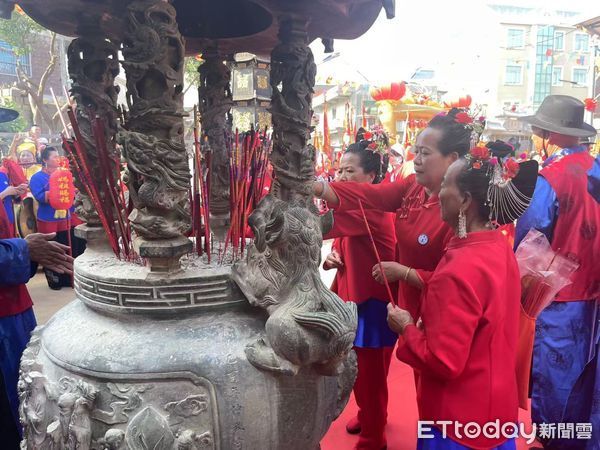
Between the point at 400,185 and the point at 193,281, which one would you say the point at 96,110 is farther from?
the point at 400,185

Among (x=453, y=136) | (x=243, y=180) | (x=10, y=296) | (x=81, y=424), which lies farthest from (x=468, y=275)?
(x=10, y=296)

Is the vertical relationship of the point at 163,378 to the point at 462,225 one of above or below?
below

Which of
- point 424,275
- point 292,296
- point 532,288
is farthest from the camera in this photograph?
point 532,288

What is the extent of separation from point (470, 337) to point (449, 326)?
7 centimetres

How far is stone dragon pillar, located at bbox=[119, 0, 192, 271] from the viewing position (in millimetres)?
1223

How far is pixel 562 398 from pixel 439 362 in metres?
1.44

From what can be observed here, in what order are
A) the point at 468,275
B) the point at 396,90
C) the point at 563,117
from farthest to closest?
the point at 396,90 < the point at 563,117 < the point at 468,275

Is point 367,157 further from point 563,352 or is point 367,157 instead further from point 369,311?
point 563,352

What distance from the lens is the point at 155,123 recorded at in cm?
126

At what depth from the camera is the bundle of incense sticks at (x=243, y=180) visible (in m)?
1.54

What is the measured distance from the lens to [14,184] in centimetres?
517

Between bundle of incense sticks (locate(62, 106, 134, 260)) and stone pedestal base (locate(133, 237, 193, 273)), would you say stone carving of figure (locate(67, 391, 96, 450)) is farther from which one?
bundle of incense sticks (locate(62, 106, 134, 260))

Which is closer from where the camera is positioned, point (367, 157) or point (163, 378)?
point (163, 378)

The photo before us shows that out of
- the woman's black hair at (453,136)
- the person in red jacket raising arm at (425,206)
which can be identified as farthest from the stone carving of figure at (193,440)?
the woman's black hair at (453,136)
